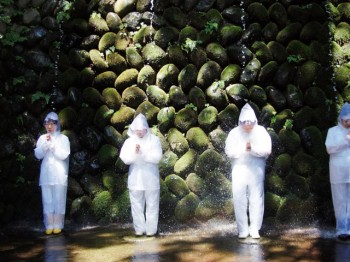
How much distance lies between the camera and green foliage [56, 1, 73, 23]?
9.37m

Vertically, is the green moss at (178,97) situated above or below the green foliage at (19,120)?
above

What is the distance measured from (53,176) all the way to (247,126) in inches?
128

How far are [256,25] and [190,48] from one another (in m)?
1.24

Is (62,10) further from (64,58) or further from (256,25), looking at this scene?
(256,25)

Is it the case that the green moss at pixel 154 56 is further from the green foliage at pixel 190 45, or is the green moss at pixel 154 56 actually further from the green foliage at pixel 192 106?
the green foliage at pixel 192 106

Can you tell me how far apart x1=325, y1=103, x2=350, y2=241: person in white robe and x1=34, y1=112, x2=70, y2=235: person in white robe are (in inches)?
164

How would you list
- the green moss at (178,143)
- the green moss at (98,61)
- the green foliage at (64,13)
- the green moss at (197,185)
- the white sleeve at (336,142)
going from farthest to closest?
the green foliage at (64,13)
the green moss at (98,61)
the green moss at (178,143)
the green moss at (197,185)
the white sleeve at (336,142)

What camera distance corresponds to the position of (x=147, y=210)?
748 cm

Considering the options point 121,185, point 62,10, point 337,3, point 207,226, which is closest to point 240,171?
point 207,226

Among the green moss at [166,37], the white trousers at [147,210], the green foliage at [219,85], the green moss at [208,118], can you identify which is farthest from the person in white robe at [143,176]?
the green moss at [166,37]

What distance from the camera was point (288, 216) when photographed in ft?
26.5

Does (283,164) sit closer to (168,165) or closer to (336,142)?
(336,142)

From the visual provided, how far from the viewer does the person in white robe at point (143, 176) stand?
7.45 metres

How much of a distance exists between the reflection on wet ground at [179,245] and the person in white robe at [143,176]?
0.28m
